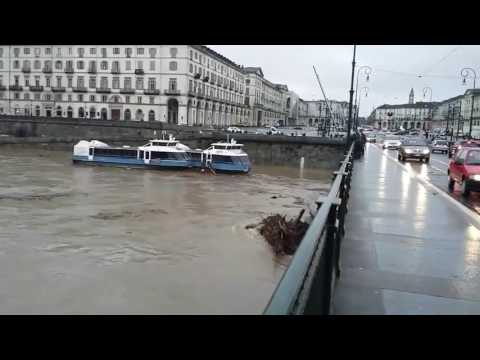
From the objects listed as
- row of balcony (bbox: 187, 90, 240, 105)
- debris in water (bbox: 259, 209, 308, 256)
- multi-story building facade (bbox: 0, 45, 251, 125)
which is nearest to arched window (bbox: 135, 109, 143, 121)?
multi-story building facade (bbox: 0, 45, 251, 125)

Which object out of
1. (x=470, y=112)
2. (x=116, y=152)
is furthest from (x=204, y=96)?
(x=470, y=112)

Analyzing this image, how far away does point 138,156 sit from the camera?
59.1 metres

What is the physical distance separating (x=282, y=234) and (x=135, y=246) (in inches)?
264

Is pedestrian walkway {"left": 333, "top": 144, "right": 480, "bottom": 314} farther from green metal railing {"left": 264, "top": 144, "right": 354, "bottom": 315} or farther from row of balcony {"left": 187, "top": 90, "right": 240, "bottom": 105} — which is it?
row of balcony {"left": 187, "top": 90, "right": 240, "bottom": 105}

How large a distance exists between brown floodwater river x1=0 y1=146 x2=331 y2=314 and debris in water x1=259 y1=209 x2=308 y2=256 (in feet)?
1.39

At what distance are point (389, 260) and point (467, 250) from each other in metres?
1.88

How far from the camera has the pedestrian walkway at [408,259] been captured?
524cm

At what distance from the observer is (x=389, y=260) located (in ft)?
22.9

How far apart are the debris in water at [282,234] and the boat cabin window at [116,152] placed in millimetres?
40008

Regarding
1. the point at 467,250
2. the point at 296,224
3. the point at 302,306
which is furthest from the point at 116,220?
the point at 302,306

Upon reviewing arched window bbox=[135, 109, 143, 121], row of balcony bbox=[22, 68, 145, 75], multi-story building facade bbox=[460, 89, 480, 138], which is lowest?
arched window bbox=[135, 109, 143, 121]

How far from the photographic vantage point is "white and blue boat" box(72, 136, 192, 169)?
57594mm

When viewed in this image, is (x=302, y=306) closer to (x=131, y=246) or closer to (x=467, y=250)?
(x=467, y=250)

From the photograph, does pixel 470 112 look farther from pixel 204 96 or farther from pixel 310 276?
pixel 310 276
